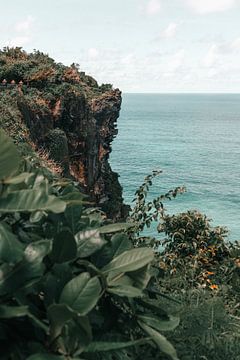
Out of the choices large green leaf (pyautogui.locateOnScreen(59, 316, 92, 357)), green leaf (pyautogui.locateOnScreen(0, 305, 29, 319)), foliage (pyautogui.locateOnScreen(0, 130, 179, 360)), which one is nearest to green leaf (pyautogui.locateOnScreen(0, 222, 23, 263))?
foliage (pyautogui.locateOnScreen(0, 130, 179, 360))

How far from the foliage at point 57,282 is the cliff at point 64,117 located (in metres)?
12.6

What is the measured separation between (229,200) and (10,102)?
5049 centimetres

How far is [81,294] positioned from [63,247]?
0.26 m

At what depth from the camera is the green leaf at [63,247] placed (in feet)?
5.81

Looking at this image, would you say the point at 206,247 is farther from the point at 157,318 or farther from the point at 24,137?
the point at 157,318

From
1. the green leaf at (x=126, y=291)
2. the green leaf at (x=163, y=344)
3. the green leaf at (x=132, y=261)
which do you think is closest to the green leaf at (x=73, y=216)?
the green leaf at (x=132, y=261)

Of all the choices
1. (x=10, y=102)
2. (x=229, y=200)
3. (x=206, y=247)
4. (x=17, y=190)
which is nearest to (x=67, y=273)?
(x=17, y=190)

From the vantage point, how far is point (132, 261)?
176cm

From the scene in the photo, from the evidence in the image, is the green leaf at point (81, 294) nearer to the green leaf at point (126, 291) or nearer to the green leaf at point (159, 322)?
the green leaf at point (126, 291)

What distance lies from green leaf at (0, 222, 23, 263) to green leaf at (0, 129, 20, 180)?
0.19 meters

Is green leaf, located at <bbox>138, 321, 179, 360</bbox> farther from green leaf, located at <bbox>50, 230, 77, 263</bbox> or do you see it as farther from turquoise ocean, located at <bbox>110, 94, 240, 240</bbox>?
turquoise ocean, located at <bbox>110, 94, 240, 240</bbox>

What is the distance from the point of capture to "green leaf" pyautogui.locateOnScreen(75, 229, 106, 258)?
187 centimetres

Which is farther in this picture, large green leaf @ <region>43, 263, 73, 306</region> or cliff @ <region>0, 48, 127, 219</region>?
cliff @ <region>0, 48, 127, 219</region>

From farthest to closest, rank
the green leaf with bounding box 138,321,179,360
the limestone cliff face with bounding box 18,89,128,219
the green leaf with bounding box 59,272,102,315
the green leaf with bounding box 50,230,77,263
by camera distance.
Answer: the limestone cliff face with bounding box 18,89,128,219 < the green leaf with bounding box 50,230,77,263 < the green leaf with bounding box 138,321,179,360 < the green leaf with bounding box 59,272,102,315
